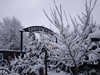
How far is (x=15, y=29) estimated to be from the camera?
21203mm

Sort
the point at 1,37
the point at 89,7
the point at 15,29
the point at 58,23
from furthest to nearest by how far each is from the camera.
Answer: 1. the point at 15,29
2. the point at 1,37
3. the point at 58,23
4. the point at 89,7

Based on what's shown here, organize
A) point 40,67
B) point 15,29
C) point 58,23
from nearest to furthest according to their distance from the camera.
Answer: point 58,23
point 40,67
point 15,29

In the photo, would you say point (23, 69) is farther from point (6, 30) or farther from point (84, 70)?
point (6, 30)

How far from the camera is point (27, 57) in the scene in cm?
468

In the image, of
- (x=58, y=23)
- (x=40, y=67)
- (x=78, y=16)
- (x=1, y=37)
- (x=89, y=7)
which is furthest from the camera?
(x=1, y=37)

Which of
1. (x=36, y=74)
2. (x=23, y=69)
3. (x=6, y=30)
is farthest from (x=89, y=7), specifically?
(x=6, y=30)

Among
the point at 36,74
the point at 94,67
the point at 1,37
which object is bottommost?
the point at 36,74

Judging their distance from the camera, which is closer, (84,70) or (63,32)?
(63,32)

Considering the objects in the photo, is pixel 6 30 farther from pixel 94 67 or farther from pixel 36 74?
pixel 94 67

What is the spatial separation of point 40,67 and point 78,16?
2.87 meters

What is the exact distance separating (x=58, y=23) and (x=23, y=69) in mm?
3449

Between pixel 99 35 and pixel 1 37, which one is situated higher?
pixel 1 37

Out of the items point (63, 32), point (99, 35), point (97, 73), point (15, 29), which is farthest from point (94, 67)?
point (15, 29)

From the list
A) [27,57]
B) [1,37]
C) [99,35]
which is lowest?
[27,57]
